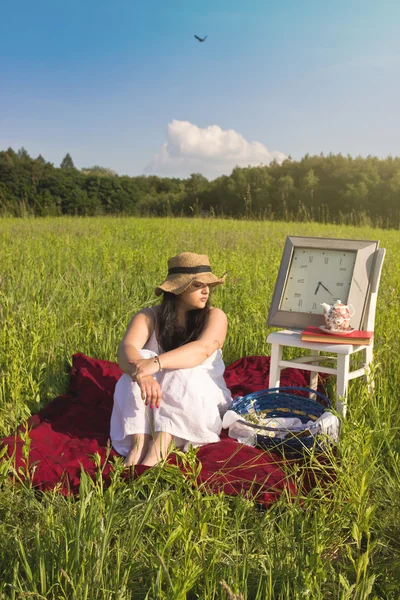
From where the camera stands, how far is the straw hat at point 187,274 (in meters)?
3.49

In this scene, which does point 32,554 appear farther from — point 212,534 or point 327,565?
point 327,565

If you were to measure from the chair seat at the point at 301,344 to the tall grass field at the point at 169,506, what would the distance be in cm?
24

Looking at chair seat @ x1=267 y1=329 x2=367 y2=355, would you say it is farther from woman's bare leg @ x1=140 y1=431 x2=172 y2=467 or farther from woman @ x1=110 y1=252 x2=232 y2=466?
woman's bare leg @ x1=140 y1=431 x2=172 y2=467

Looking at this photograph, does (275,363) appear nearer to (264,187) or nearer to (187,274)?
(187,274)

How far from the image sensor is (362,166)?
24766 millimetres

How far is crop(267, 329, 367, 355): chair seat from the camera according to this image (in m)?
3.36

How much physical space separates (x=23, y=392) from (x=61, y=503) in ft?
5.24

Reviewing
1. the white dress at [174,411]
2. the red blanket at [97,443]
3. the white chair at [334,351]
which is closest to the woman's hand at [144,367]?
the white dress at [174,411]

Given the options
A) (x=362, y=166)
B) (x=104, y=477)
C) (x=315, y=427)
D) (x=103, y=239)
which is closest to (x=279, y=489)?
(x=315, y=427)

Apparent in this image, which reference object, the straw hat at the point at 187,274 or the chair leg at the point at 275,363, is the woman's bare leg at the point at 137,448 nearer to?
the straw hat at the point at 187,274

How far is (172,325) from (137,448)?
2.77 feet

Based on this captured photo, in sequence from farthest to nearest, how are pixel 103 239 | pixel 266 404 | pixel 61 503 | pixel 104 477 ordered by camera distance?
pixel 103 239, pixel 266 404, pixel 104 477, pixel 61 503

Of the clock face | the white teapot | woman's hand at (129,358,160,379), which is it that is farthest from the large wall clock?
woman's hand at (129,358,160,379)

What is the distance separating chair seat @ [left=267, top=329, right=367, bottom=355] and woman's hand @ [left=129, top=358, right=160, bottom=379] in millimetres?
875
